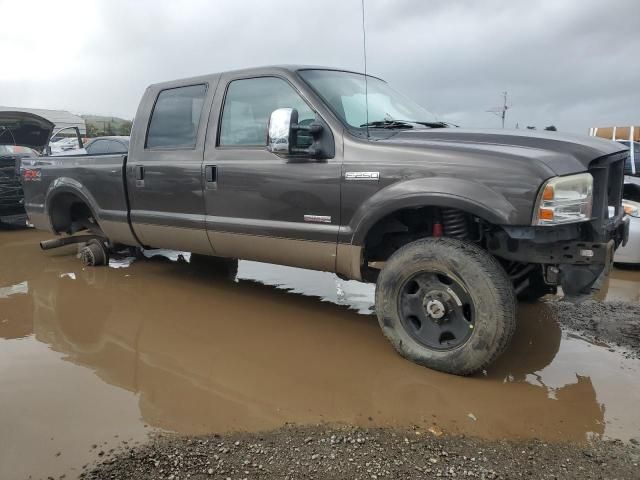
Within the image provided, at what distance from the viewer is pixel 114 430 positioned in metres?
2.59

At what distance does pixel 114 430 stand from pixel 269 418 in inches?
30.7

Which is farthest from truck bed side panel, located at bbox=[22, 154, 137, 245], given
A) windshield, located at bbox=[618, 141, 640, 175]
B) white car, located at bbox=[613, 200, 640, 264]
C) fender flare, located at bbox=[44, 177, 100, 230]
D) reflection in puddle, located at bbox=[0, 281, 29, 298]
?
windshield, located at bbox=[618, 141, 640, 175]

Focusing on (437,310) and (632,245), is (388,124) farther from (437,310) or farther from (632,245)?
(632,245)

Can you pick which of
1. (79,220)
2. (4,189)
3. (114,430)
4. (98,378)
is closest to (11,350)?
(98,378)

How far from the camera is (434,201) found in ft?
10.2

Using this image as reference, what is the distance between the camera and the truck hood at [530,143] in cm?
291

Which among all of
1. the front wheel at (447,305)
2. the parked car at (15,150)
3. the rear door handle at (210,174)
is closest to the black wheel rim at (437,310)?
the front wheel at (447,305)

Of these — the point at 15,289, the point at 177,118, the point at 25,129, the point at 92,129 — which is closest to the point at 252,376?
the point at 177,118

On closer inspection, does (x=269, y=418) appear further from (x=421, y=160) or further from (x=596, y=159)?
(x=596, y=159)

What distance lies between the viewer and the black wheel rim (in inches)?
124

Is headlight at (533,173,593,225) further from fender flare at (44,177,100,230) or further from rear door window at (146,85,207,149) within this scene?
fender flare at (44,177,100,230)

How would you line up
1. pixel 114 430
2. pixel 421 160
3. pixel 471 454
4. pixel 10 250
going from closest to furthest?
pixel 471 454, pixel 114 430, pixel 421 160, pixel 10 250

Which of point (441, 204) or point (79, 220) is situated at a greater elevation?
point (441, 204)

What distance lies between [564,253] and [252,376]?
6.61ft
